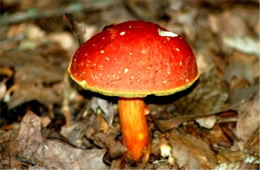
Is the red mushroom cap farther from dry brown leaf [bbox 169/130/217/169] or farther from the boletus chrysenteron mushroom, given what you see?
dry brown leaf [bbox 169/130/217/169]

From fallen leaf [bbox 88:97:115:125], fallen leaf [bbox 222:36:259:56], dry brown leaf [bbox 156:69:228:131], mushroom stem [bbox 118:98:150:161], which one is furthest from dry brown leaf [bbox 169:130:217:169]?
fallen leaf [bbox 222:36:259:56]

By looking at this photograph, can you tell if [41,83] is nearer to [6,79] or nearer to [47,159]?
[6,79]

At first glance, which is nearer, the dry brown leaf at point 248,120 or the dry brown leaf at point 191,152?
the dry brown leaf at point 191,152

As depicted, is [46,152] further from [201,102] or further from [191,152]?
[201,102]

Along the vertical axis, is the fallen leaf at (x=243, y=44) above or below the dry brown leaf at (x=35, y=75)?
above

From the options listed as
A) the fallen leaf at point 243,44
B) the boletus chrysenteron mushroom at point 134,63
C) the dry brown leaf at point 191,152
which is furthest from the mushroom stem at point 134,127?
the fallen leaf at point 243,44

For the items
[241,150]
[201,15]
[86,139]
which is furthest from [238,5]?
[86,139]

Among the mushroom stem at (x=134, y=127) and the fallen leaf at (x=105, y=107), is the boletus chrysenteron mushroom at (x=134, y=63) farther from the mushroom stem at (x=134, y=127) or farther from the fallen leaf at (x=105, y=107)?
the fallen leaf at (x=105, y=107)

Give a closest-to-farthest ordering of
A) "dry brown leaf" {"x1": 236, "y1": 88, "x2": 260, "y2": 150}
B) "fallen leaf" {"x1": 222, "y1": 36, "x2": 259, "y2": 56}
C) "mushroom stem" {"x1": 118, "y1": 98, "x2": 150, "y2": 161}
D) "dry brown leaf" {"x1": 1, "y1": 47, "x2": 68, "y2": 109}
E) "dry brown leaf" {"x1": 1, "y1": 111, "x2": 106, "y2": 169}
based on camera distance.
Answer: "dry brown leaf" {"x1": 1, "y1": 111, "x2": 106, "y2": 169} < "mushroom stem" {"x1": 118, "y1": 98, "x2": 150, "y2": 161} < "dry brown leaf" {"x1": 236, "y1": 88, "x2": 260, "y2": 150} < "dry brown leaf" {"x1": 1, "y1": 47, "x2": 68, "y2": 109} < "fallen leaf" {"x1": 222, "y1": 36, "x2": 259, "y2": 56}
